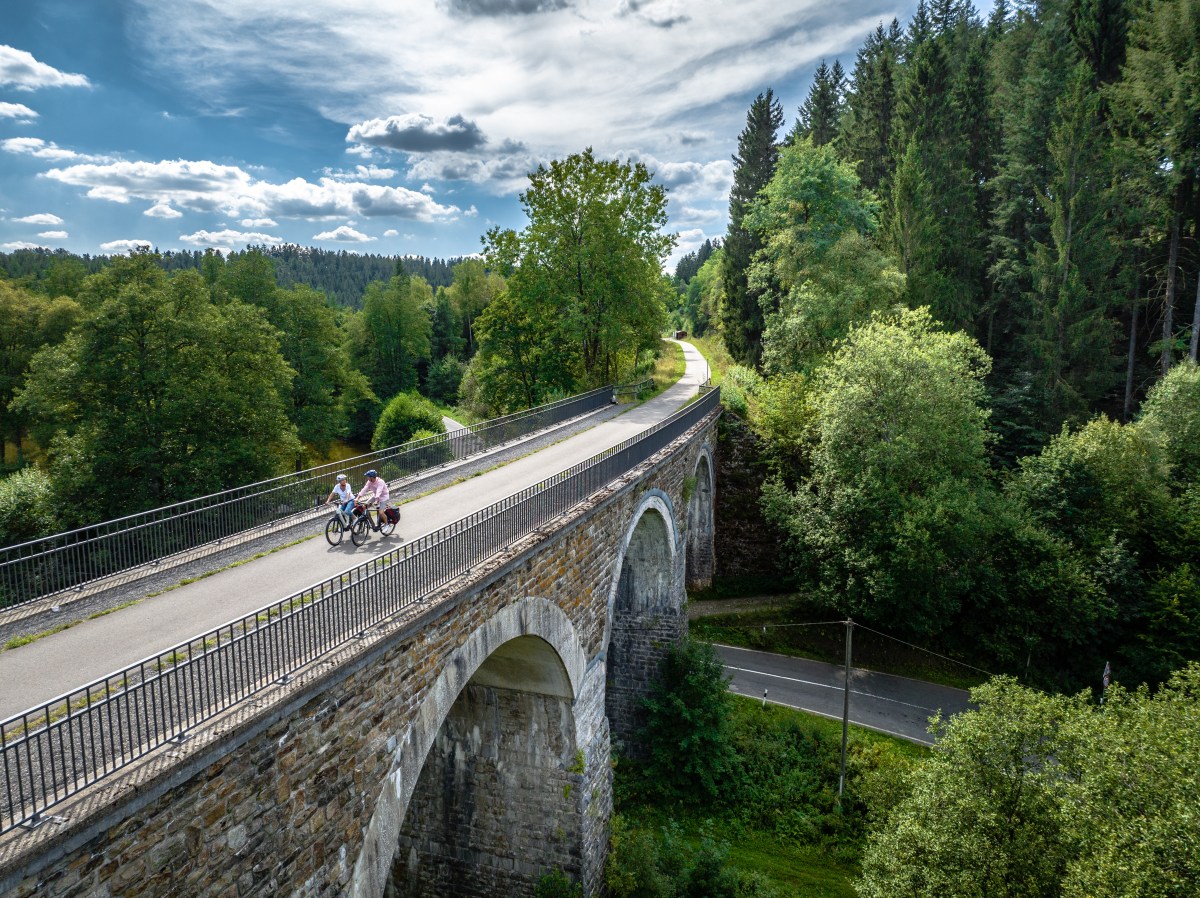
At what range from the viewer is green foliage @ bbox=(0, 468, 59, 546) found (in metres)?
22.1

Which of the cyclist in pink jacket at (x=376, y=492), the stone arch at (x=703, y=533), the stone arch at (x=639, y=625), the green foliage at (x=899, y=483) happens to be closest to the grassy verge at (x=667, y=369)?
the stone arch at (x=703, y=533)

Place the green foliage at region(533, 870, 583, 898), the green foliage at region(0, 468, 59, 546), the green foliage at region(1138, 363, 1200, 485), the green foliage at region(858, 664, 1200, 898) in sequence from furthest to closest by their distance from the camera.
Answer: the green foliage at region(1138, 363, 1200, 485)
the green foliage at region(0, 468, 59, 546)
the green foliage at region(533, 870, 583, 898)
the green foliage at region(858, 664, 1200, 898)

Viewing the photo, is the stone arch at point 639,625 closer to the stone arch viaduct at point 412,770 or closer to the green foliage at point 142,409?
the stone arch viaduct at point 412,770

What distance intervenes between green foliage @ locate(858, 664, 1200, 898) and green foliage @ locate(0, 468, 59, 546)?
24.7m

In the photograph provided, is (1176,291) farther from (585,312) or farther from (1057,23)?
(585,312)

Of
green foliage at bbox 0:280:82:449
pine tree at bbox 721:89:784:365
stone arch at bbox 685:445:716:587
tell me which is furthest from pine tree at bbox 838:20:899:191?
green foliage at bbox 0:280:82:449

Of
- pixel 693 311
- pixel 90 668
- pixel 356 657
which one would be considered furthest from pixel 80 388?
pixel 693 311

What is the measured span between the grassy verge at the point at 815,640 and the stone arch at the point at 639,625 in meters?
7.58

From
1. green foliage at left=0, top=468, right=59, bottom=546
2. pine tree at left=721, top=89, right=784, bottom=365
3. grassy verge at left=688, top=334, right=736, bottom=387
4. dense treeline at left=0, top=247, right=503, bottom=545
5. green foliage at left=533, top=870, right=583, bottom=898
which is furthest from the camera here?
grassy verge at left=688, top=334, right=736, bottom=387

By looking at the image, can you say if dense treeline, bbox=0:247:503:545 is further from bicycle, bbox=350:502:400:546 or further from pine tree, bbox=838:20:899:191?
pine tree, bbox=838:20:899:191

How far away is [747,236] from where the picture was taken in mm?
42906

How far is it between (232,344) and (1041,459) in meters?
31.8

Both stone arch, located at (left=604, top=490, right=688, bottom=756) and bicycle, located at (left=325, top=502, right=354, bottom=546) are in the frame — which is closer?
bicycle, located at (left=325, top=502, right=354, bottom=546)

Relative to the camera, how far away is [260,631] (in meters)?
6.47
